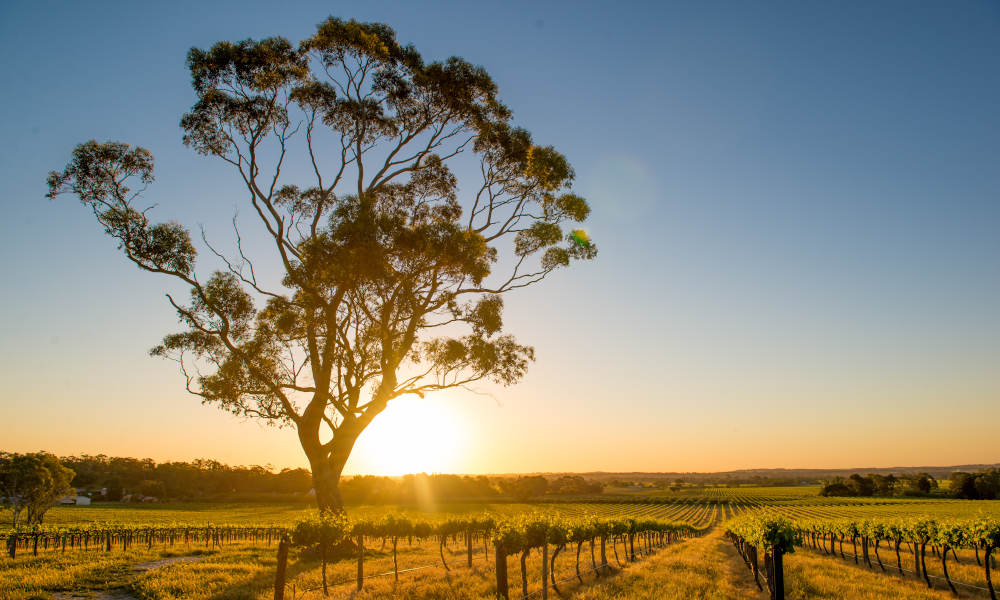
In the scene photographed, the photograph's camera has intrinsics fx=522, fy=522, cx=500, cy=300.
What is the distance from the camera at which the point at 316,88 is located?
22922mm

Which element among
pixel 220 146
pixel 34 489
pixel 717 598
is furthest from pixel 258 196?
pixel 34 489

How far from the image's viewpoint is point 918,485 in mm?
126625

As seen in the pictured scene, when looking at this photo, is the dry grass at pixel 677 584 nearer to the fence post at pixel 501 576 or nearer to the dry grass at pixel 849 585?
the dry grass at pixel 849 585

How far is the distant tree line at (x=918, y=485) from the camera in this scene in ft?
354

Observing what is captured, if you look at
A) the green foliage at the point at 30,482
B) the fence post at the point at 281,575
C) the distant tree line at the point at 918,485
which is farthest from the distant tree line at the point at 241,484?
the fence post at the point at 281,575

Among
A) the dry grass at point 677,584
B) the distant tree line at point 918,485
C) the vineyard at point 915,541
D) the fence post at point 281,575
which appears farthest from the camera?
the distant tree line at point 918,485

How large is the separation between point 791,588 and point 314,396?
63.1 ft

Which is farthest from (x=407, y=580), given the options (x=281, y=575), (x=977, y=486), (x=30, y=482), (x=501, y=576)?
(x=977, y=486)

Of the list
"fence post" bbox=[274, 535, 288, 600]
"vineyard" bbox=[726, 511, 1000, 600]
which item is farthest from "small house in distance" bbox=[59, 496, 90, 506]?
"vineyard" bbox=[726, 511, 1000, 600]

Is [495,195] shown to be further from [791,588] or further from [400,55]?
[791,588]

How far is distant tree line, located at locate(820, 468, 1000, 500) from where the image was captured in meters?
108

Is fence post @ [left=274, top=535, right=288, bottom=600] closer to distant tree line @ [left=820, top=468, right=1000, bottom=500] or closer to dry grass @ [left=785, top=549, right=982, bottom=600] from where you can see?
dry grass @ [left=785, top=549, right=982, bottom=600]

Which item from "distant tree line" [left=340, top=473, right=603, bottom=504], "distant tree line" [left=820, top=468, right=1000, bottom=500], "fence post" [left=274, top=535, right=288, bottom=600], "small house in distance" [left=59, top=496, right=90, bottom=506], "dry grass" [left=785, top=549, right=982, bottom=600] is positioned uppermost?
"fence post" [left=274, top=535, right=288, bottom=600]

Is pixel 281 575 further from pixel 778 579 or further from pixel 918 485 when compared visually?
pixel 918 485
